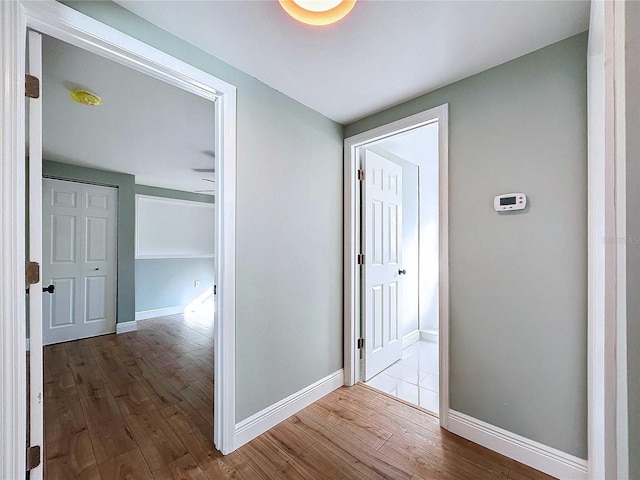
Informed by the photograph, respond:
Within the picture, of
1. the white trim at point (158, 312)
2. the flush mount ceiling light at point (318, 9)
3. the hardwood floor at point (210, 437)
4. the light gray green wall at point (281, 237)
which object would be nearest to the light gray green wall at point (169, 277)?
the white trim at point (158, 312)

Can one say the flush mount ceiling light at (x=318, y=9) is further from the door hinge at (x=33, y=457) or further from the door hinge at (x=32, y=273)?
the door hinge at (x=33, y=457)

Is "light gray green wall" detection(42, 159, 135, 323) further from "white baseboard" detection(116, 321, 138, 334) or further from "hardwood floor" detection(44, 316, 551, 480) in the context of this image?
"hardwood floor" detection(44, 316, 551, 480)

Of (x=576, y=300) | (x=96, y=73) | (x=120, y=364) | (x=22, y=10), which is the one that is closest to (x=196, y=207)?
(x=120, y=364)

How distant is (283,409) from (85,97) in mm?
2690

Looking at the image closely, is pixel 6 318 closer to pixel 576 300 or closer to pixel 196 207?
pixel 576 300

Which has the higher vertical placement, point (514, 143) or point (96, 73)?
point (96, 73)

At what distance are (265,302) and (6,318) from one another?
1.16 m

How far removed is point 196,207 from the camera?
568 centimetres

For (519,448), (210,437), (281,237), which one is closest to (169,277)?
(210,437)

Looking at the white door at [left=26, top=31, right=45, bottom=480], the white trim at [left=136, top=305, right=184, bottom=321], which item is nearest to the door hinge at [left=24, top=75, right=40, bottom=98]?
the white door at [left=26, top=31, right=45, bottom=480]

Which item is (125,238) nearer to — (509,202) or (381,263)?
(381,263)

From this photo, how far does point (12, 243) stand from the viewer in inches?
37.9

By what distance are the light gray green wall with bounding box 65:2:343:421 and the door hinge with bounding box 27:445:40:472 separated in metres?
0.86

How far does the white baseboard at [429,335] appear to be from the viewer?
3480 mm
